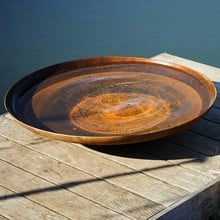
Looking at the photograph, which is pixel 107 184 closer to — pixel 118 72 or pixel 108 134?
pixel 108 134

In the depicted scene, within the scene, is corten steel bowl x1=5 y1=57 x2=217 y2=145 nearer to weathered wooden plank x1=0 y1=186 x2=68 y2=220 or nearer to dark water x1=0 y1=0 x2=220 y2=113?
weathered wooden plank x1=0 y1=186 x2=68 y2=220

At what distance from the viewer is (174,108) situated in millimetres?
2105

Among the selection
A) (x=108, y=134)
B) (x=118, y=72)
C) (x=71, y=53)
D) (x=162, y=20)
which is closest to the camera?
(x=108, y=134)

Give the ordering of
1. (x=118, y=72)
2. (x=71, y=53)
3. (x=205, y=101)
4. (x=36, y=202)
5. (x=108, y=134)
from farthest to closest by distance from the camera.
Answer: (x=71, y=53) → (x=118, y=72) → (x=205, y=101) → (x=108, y=134) → (x=36, y=202)

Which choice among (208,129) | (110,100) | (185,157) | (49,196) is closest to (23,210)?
(49,196)

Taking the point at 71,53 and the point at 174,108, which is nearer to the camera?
the point at 174,108

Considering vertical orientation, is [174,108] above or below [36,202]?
above

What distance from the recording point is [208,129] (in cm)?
214

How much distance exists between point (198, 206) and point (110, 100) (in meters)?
0.61

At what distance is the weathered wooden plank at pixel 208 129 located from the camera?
210 cm

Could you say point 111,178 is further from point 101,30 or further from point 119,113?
point 101,30

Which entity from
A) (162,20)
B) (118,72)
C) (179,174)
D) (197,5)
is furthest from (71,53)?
(179,174)

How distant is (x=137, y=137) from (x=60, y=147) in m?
0.32

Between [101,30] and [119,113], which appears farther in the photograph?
[101,30]
